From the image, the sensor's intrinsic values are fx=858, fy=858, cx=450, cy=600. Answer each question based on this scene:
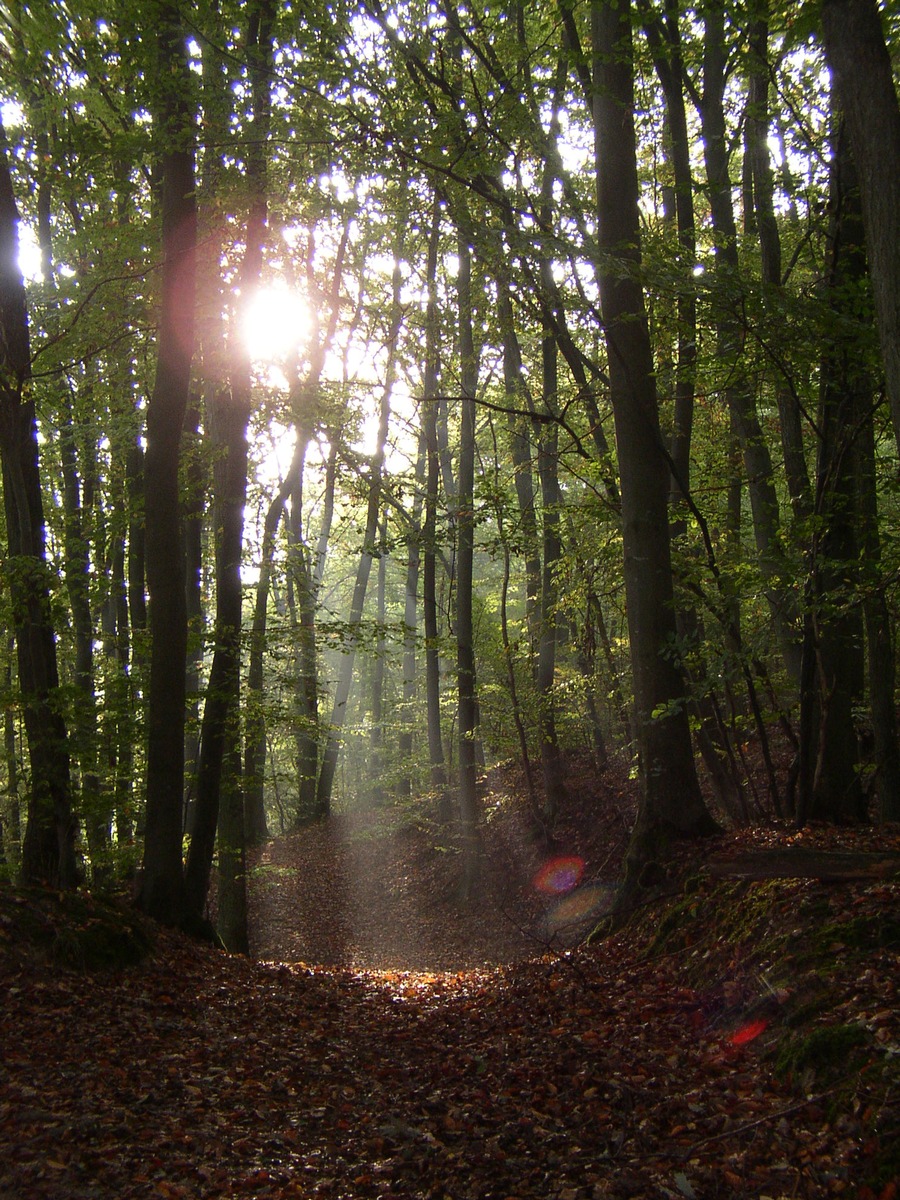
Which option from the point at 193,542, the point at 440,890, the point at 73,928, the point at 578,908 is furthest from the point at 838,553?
the point at 440,890

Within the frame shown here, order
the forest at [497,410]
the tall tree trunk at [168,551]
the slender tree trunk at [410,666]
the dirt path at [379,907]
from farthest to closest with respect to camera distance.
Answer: the slender tree trunk at [410,666] → the dirt path at [379,907] → the tall tree trunk at [168,551] → the forest at [497,410]

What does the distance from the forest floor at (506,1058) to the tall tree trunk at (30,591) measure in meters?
0.95

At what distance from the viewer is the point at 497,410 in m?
9.48

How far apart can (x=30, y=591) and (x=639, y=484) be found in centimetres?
564

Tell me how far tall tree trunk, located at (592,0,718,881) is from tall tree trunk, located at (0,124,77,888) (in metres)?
5.24

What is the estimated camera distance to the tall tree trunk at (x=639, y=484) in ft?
24.7

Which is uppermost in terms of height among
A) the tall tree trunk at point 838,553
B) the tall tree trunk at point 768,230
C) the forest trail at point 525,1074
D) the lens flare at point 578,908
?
the tall tree trunk at point 768,230

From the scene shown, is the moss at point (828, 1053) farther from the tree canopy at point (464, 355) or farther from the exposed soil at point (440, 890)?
the exposed soil at point (440, 890)

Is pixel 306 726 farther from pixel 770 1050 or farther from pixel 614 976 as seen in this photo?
pixel 770 1050

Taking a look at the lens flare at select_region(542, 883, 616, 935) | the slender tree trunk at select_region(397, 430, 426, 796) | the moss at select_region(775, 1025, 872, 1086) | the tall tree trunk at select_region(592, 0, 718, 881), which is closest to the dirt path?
the lens flare at select_region(542, 883, 616, 935)

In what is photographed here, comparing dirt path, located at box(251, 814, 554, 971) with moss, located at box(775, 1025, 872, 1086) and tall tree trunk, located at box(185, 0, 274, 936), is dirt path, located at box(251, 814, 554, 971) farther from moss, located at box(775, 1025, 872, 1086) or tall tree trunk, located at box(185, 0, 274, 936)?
moss, located at box(775, 1025, 872, 1086)

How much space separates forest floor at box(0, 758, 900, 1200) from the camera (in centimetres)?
371

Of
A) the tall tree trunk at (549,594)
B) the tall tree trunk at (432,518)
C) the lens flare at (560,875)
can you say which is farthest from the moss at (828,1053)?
the lens flare at (560,875)

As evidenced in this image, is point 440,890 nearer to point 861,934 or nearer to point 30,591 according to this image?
point 30,591
